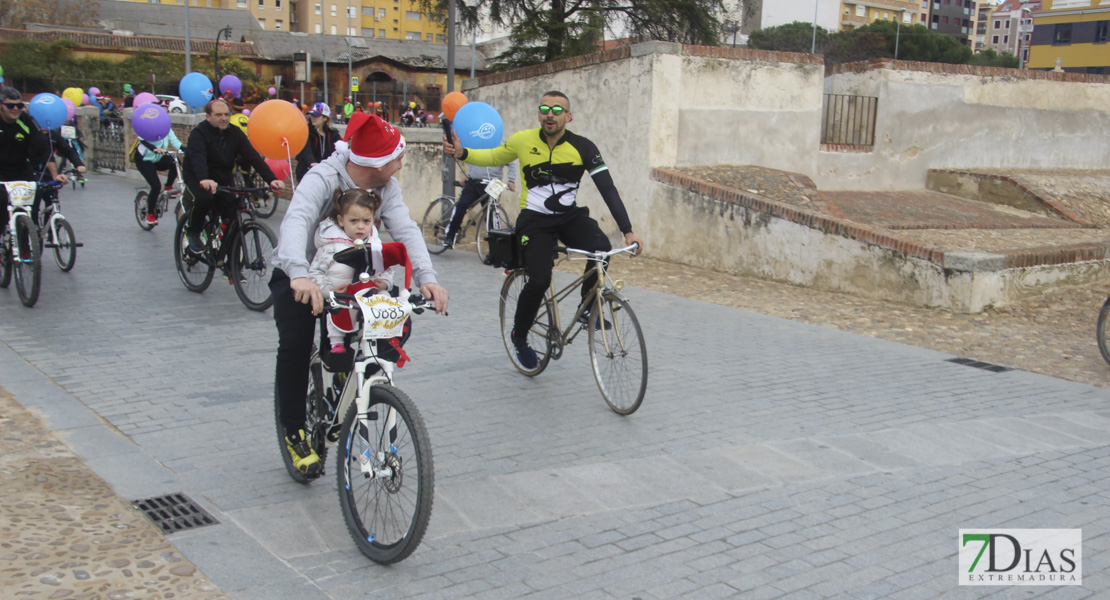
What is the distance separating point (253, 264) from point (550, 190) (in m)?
3.59

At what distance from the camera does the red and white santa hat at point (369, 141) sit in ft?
13.3

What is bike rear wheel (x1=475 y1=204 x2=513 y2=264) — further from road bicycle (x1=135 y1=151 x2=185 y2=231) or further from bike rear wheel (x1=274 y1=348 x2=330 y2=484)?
bike rear wheel (x1=274 y1=348 x2=330 y2=484)

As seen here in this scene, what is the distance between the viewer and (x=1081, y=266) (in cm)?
1066

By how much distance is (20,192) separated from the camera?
8.66 m

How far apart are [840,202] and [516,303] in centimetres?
884

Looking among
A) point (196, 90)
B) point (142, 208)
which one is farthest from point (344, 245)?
point (196, 90)

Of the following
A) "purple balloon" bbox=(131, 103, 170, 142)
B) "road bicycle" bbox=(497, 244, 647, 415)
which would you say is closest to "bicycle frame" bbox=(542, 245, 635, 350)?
"road bicycle" bbox=(497, 244, 647, 415)

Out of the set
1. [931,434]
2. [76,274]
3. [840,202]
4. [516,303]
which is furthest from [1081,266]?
[76,274]

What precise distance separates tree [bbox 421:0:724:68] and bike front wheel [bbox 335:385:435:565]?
2921cm

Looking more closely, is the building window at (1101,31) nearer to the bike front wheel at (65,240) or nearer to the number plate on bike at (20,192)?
the bike front wheel at (65,240)

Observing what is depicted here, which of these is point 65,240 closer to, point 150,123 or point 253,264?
point 253,264

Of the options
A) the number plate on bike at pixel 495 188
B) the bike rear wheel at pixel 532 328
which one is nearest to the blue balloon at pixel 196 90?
the number plate on bike at pixel 495 188

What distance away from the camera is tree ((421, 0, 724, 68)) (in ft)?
106

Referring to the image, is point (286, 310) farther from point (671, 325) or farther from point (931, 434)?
point (671, 325)
